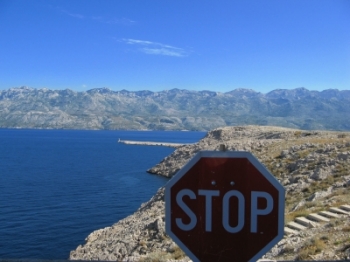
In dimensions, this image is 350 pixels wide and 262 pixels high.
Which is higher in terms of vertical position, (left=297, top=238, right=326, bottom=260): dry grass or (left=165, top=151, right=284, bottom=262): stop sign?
(left=165, top=151, right=284, bottom=262): stop sign

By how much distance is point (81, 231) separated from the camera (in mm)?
33094

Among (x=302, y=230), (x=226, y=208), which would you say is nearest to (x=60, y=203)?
(x=302, y=230)

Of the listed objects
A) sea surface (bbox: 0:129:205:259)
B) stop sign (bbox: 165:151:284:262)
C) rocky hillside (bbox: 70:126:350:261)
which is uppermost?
stop sign (bbox: 165:151:284:262)

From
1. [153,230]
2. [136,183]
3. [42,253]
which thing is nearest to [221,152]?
[153,230]

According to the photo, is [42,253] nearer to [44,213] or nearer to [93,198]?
[44,213]

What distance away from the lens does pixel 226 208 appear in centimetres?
255

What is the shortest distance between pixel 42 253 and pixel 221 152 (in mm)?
28766

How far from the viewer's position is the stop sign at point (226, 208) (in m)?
2.53

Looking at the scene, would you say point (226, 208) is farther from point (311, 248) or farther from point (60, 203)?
point (60, 203)

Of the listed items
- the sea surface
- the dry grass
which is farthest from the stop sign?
the sea surface

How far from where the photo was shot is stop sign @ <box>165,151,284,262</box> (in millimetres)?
2525

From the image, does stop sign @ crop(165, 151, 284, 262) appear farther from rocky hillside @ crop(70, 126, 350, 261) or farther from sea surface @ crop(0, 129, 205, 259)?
sea surface @ crop(0, 129, 205, 259)

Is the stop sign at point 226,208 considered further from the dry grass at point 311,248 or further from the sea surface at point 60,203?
the sea surface at point 60,203

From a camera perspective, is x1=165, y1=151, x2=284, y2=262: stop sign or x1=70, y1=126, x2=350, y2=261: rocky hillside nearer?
x1=165, y1=151, x2=284, y2=262: stop sign
